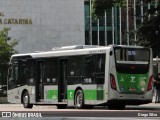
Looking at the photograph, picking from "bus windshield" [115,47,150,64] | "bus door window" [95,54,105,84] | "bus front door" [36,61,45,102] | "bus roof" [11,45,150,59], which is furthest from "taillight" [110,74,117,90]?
"bus front door" [36,61,45,102]

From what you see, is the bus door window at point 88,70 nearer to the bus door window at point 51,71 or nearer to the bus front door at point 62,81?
the bus front door at point 62,81

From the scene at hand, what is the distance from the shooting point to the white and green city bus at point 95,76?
24.5 meters

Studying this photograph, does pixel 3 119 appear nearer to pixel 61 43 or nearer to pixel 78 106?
pixel 78 106

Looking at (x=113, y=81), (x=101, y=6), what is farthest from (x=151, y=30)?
(x=113, y=81)

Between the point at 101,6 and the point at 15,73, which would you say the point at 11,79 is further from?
the point at 101,6

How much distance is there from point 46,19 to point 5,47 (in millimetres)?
21844

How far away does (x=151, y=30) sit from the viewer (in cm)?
3048

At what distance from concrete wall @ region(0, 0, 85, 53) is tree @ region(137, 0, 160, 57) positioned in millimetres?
35203

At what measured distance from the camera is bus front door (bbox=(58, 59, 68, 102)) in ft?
89.0

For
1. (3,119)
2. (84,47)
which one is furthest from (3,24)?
(3,119)

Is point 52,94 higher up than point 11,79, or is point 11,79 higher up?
point 11,79

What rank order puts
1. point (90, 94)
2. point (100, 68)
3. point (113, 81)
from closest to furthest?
1. point (113, 81)
2. point (100, 68)
3. point (90, 94)

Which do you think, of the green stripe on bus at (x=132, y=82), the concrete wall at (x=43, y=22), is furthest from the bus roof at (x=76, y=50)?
the concrete wall at (x=43, y=22)

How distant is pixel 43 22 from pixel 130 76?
43.4m
